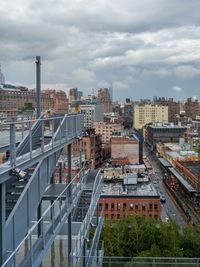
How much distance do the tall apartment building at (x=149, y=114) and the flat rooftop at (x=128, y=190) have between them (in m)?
97.2

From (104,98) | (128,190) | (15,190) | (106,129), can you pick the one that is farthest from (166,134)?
(104,98)

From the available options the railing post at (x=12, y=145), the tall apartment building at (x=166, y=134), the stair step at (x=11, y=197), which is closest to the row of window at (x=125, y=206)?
the stair step at (x=11, y=197)

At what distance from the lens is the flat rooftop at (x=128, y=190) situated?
1383 inches

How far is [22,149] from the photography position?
594 centimetres

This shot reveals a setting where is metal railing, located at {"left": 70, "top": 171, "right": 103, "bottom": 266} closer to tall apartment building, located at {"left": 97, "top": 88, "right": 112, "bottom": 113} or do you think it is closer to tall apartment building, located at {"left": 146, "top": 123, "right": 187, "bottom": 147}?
tall apartment building, located at {"left": 146, "top": 123, "right": 187, "bottom": 147}

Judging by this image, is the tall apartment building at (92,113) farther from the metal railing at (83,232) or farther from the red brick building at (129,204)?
the metal railing at (83,232)

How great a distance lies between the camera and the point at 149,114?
13512 cm

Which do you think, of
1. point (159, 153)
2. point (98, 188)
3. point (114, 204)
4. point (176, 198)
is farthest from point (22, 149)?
point (159, 153)

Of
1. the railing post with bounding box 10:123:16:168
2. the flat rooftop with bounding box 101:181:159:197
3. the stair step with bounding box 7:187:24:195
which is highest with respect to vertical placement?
the railing post with bounding box 10:123:16:168

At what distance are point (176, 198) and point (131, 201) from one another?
1464 cm

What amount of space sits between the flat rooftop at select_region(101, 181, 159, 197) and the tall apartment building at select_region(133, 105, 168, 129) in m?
97.2

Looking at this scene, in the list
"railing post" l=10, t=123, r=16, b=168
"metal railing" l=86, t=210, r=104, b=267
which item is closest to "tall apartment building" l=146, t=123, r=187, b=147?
"metal railing" l=86, t=210, r=104, b=267

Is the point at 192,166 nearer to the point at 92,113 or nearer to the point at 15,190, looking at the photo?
the point at 15,190

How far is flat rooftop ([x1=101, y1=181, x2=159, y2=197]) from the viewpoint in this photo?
115 ft
